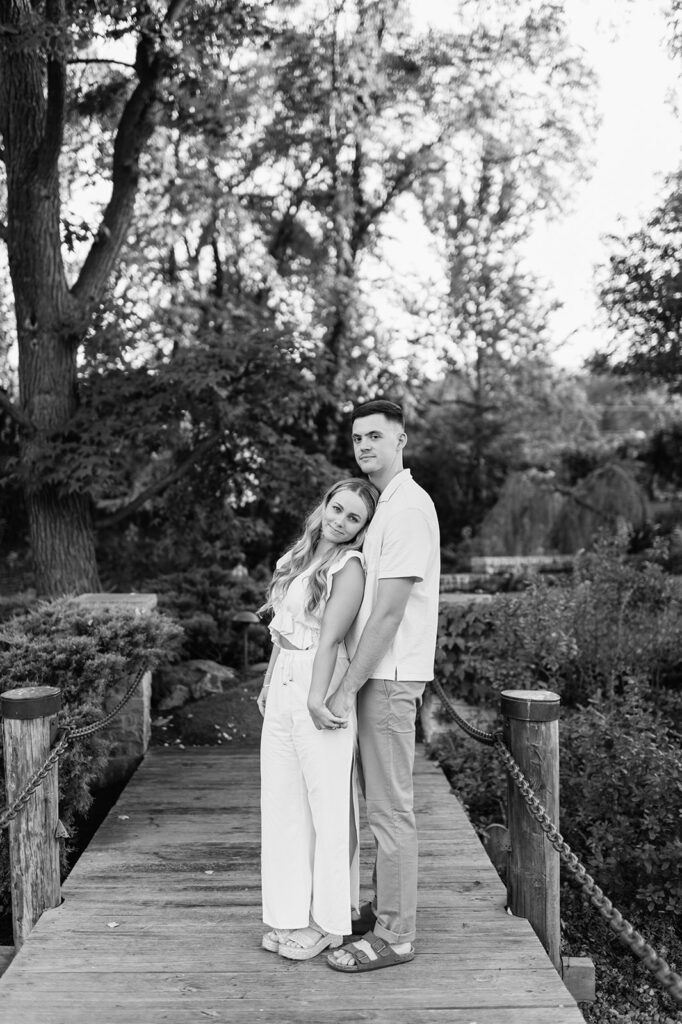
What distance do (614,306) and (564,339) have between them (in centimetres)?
516

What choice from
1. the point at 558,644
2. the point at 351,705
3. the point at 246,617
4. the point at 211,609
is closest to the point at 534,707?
the point at 351,705

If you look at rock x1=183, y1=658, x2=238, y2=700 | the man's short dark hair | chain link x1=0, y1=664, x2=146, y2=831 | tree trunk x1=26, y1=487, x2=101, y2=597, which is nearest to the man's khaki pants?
the man's short dark hair

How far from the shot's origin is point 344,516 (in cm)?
332

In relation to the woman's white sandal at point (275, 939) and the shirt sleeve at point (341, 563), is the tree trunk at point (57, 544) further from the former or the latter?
the shirt sleeve at point (341, 563)

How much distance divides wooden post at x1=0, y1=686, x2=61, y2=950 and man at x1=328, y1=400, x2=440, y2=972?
136cm

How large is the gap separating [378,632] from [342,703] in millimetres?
299

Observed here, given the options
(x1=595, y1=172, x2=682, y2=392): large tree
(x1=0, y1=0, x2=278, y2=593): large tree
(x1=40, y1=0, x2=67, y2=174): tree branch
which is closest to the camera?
(x1=40, y1=0, x2=67, y2=174): tree branch

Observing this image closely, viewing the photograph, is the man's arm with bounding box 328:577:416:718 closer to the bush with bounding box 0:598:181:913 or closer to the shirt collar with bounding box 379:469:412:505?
the shirt collar with bounding box 379:469:412:505

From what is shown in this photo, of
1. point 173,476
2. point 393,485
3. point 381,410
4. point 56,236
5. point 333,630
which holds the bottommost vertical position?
point 333,630

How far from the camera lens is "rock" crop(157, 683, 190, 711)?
7179 millimetres

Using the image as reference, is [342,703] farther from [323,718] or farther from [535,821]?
[535,821]

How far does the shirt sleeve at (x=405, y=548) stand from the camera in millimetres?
3146

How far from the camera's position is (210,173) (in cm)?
1277

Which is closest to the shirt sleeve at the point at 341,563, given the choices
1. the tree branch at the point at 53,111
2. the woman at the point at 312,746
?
the woman at the point at 312,746
